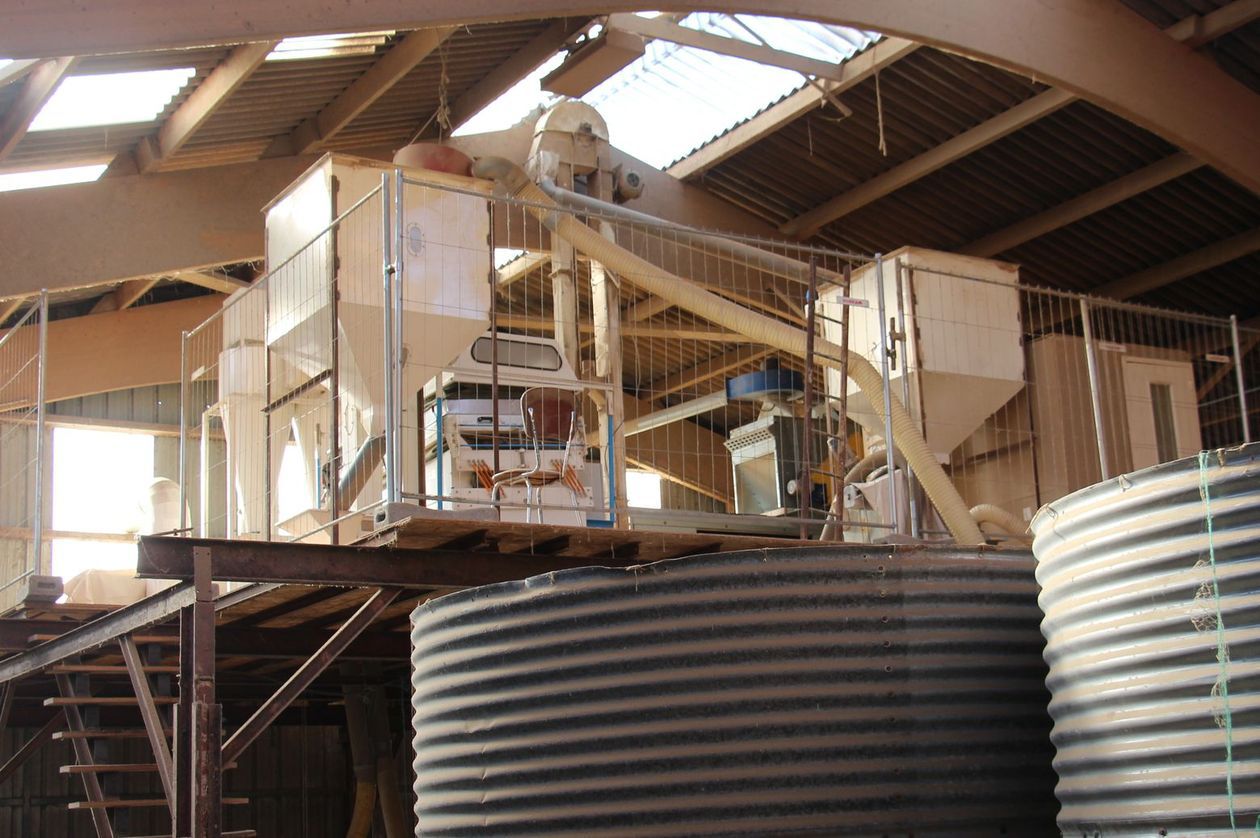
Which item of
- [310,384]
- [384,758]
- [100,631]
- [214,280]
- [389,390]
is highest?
[214,280]

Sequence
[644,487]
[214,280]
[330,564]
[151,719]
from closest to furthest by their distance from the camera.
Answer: [330,564] < [151,719] < [214,280] < [644,487]

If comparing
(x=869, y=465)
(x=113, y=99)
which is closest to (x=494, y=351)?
(x=869, y=465)

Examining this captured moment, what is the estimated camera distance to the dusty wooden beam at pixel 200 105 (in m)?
13.6

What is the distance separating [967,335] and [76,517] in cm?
1354

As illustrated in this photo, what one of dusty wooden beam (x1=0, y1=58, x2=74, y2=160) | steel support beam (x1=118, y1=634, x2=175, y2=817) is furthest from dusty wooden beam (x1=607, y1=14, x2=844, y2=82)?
steel support beam (x1=118, y1=634, x2=175, y2=817)

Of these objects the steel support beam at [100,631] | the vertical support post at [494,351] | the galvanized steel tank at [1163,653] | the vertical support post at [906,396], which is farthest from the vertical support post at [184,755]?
the galvanized steel tank at [1163,653]

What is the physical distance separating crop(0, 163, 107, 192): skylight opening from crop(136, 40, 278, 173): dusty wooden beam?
1.76 feet

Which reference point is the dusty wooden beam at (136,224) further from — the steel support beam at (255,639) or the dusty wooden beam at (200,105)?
the steel support beam at (255,639)

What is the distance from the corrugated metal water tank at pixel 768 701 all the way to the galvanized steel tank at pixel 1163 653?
0.47 m

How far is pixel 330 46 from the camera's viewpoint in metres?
14.6

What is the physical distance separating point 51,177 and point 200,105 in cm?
193

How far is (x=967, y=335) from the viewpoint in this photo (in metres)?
12.9

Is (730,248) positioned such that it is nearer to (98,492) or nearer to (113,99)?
(113,99)

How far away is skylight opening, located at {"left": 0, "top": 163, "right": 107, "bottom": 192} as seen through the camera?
14877 millimetres
